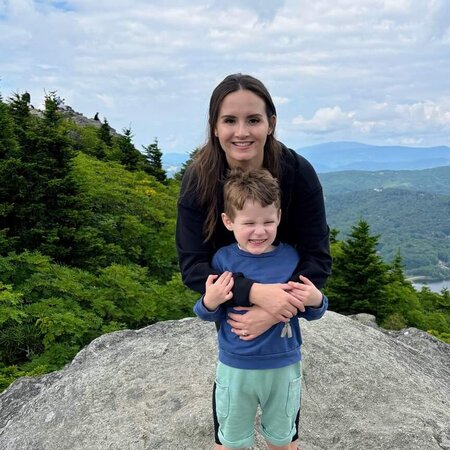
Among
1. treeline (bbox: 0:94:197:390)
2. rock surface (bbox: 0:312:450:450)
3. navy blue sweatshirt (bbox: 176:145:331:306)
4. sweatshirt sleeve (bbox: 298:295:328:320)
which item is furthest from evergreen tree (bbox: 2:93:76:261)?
sweatshirt sleeve (bbox: 298:295:328:320)

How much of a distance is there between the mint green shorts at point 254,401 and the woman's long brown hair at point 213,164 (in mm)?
1008

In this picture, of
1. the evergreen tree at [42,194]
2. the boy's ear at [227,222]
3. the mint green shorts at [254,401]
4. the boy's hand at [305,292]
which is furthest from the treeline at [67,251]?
the boy's hand at [305,292]

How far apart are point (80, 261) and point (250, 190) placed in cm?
1159

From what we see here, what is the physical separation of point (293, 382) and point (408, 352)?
4287mm

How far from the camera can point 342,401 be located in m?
4.99

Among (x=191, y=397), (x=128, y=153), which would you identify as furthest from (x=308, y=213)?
(x=128, y=153)

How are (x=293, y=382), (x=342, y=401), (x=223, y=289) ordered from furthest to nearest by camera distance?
(x=342, y=401) < (x=293, y=382) < (x=223, y=289)

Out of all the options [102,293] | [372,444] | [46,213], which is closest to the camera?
[372,444]

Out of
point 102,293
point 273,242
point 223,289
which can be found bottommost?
point 102,293

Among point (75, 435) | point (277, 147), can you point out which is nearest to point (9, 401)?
point (75, 435)

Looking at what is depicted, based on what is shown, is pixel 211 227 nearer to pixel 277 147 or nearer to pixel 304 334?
pixel 277 147

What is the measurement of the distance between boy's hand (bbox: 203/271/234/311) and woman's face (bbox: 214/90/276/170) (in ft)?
2.72

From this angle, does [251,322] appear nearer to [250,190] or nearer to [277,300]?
[277,300]

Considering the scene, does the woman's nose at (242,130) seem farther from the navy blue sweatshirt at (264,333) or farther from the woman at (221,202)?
the navy blue sweatshirt at (264,333)
